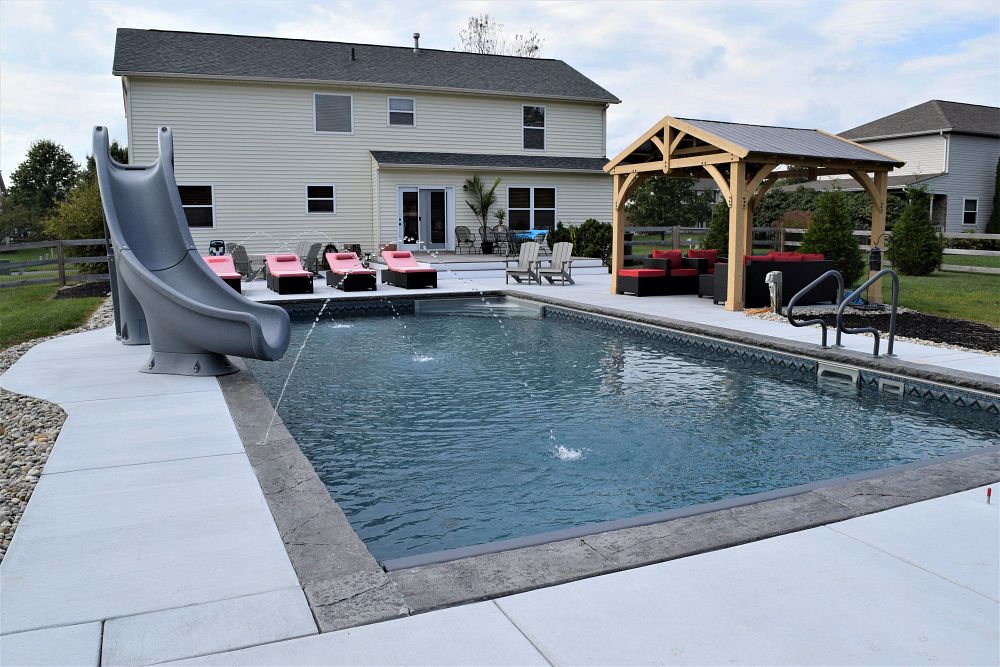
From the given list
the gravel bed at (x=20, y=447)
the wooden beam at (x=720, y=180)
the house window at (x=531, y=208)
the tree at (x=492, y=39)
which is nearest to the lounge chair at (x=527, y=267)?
the wooden beam at (x=720, y=180)

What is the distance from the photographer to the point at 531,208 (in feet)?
77.8

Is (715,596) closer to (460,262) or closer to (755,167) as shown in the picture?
(755,167)

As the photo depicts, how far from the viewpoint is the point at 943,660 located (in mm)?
2496

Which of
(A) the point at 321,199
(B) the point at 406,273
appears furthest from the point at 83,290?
(A) the point at 321,199

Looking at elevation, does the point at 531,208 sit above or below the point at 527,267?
above

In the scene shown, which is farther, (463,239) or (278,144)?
(463,239)

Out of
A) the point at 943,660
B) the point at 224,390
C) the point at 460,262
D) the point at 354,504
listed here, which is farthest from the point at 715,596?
the point at 460,262

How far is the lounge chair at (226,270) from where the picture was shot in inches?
537

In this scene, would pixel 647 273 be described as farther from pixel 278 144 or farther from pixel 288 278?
pixel 278 144

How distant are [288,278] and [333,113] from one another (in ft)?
29.5

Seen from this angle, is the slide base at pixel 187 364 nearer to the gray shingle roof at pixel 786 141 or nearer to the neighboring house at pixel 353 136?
the gray shingle roof at pixel 786 141

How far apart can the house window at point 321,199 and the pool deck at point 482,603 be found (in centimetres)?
1808

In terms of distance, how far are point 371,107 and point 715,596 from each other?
2117cm

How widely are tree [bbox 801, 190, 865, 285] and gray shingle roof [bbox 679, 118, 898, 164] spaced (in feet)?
3.64
